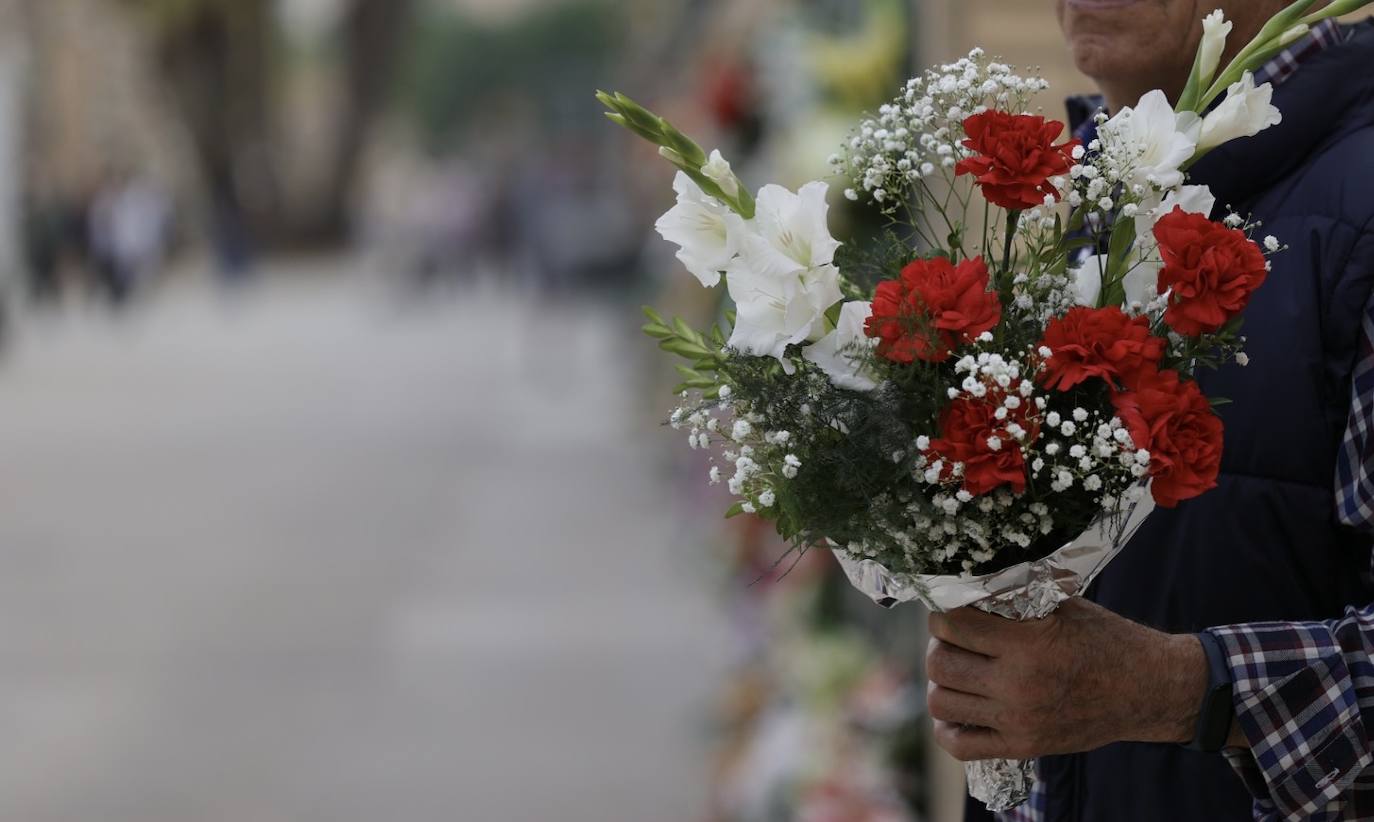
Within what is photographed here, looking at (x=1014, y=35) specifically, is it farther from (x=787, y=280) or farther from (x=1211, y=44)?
(x=787, y=280)

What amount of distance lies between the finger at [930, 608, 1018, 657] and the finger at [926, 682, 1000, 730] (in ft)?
0.16

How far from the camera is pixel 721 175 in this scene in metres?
1.64

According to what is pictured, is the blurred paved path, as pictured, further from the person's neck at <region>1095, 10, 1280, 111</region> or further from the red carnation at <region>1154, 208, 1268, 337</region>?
the red carnation at <region>1154, 208, 1268, 337</region>

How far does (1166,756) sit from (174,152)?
42.2 meters

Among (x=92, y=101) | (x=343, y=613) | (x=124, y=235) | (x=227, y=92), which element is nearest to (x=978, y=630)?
(x=343, y=613)

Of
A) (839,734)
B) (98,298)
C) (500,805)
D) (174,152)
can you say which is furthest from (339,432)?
(174,152)

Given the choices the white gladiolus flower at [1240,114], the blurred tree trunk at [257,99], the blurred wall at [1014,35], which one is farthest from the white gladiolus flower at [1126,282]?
the blurred tree trunk at [257,99]

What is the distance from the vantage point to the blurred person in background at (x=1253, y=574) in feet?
5.37

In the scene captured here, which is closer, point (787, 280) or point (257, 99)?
point (787, 280)

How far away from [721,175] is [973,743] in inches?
23.6

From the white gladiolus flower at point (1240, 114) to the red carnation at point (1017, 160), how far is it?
13cm

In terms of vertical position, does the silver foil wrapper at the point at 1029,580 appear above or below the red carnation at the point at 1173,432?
below

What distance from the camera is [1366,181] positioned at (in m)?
1.71

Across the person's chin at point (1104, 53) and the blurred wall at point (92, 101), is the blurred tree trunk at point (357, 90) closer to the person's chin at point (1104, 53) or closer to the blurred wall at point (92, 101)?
the blurred wall at point (92, 101)
